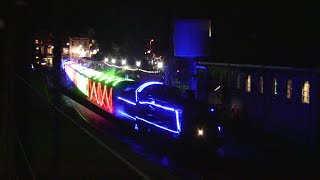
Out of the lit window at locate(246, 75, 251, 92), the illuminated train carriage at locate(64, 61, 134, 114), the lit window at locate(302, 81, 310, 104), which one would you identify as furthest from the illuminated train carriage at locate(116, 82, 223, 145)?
the lit window at locate(246, 75, 251, 92)

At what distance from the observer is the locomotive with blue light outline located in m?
15.3

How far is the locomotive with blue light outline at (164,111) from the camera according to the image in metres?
15.3

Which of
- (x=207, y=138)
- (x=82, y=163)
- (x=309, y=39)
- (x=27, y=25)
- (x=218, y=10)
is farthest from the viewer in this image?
(x=218, y=10)

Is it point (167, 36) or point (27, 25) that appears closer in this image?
point (27, 25)

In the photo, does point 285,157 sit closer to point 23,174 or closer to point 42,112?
point 42,112

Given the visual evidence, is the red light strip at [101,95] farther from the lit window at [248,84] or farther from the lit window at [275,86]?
the lit window at [275,86]

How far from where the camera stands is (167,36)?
32875 millimetres

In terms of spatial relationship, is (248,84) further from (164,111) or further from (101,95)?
(101,95)

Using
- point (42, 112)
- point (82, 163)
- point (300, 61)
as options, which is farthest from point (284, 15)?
point (82, 163)

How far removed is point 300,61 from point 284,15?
19.0 feet

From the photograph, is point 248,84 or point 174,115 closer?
point 174,115

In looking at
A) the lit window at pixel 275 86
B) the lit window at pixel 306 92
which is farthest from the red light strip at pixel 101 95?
the lit window at pixel 306 92

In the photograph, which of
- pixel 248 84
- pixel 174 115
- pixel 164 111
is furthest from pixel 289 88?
pixel 174 115

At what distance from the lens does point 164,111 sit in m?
16.5
